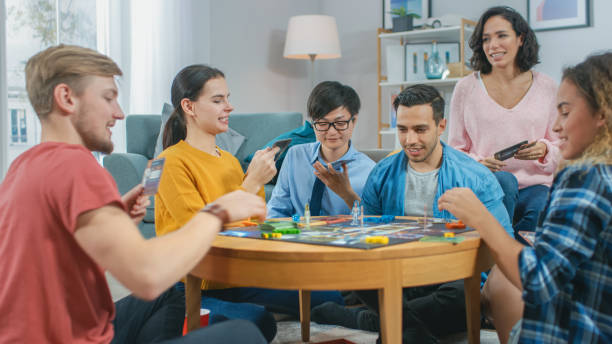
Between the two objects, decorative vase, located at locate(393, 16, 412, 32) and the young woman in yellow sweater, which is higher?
decorative vase, located at locate(393, 16, 412, 32)

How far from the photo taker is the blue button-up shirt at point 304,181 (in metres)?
2.64

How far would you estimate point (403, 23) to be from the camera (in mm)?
5207

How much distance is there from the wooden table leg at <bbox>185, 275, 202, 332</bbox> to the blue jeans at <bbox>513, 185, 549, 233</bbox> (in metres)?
1.51

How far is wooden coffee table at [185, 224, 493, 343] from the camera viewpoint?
1.32 meters

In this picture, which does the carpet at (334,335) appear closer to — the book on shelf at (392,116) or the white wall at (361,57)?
the book on shelf at (392,116)

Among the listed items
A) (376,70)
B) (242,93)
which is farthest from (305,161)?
(376,70)

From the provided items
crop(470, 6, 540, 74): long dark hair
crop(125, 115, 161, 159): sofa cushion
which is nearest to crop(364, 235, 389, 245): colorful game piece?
crop(470, 6, 540, 74): long dark hair

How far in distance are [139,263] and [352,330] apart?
1.56m

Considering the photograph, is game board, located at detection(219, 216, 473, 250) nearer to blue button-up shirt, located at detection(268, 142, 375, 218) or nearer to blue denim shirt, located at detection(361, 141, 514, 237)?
blue denim shirt, located at detection(361, 141, 514, 237)

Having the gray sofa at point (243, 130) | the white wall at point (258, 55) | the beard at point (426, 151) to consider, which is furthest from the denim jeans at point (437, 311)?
the white wall at point (258, 55)

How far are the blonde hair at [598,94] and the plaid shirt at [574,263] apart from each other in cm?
3

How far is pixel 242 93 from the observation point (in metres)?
5.61

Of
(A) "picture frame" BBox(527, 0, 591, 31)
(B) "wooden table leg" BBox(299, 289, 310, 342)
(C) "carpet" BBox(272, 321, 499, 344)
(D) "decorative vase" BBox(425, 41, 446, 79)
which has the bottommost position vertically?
(C) "carpet" BBox(272, 321, 499, 344)

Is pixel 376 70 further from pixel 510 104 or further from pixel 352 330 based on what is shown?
pixel 352 330
